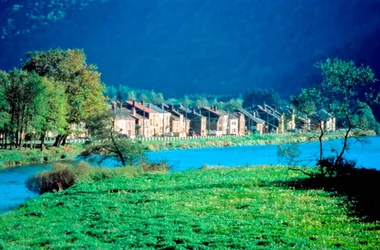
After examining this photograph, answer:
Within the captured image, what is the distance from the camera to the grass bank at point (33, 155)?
66.9 m

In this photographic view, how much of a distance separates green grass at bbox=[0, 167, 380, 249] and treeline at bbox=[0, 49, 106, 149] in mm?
41963

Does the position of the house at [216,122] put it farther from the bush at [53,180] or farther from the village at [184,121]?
the bush at [53,180]

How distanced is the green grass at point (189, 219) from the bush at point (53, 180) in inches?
217

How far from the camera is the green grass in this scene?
700 inches

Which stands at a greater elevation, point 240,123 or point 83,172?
point 240,123

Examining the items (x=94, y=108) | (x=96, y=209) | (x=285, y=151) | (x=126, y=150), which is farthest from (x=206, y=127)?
(x=96, y=209)

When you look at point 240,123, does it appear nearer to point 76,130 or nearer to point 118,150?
point 76,130

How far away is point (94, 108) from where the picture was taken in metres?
82.8

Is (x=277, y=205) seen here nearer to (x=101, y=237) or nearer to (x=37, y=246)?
(x=101, y=237)

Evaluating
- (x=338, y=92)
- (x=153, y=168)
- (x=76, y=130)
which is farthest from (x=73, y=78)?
(x=338, y=92)

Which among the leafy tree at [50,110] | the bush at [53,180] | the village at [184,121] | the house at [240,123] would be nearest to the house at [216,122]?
the village at [184,121]

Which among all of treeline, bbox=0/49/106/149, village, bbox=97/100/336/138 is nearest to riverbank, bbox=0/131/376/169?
treeline, bbox=0/49/106/149

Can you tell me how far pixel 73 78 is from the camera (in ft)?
276

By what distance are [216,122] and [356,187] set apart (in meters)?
123
